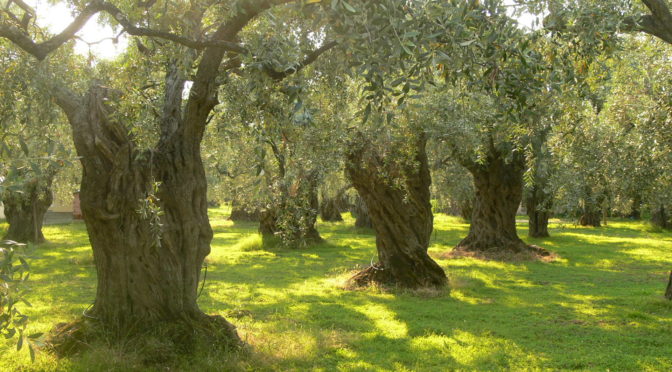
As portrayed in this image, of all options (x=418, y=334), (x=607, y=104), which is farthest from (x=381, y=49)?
(x=607, y=104)

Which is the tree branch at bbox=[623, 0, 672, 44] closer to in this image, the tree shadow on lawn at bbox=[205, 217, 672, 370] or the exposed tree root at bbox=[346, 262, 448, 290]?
the tree shadow on lawn at bbox=[205, 217, 672, 370]

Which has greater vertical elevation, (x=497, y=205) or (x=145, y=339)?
(x=497, y=205)

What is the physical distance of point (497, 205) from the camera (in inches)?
950

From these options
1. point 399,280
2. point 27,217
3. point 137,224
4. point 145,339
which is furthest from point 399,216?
point 27,217

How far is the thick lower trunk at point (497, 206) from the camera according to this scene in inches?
932

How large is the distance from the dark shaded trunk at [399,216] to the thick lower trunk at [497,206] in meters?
8.62

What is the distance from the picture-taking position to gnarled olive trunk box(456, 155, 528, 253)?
931 inches

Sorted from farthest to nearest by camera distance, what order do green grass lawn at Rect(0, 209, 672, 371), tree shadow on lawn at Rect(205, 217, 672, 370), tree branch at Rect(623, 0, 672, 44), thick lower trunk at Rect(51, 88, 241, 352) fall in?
tree shadow on lawn at Rect(205, 217, 672, 370) < tree branch at Rect(623, 0, 672, 44) < green grass lawn at Rect(0, 209, 672, 371) < thick lower trunk at Rect(51, 88, 241, 352)

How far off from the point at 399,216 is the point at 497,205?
1033 centimetres

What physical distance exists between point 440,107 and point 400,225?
3.35 metres

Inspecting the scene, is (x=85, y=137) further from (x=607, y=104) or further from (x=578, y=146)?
(x=607, y=104)

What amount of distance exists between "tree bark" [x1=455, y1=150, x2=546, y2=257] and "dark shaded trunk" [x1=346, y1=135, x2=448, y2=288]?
847 centimetres

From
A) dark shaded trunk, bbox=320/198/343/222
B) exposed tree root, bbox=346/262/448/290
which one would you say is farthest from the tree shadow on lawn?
dark shaded trunk, bbox=320/198/343/222

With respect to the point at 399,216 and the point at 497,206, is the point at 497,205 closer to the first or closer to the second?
the point at 497,206
